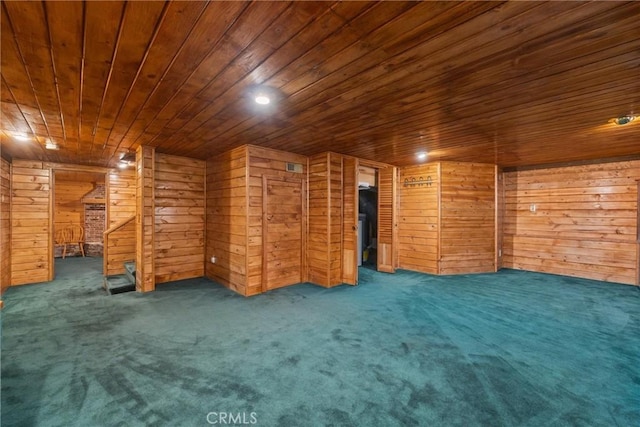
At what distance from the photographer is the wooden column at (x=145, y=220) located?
4.28 m

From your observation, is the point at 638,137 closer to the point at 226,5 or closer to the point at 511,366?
the point at 511,366

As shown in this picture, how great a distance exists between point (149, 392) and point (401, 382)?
1.84 metres

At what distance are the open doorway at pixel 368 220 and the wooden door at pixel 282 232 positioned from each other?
1.99 m

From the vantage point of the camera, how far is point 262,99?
2391mm

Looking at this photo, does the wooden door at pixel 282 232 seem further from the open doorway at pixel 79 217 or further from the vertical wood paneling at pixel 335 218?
the open doorway at pixel 79 217

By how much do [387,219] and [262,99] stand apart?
4323 mm

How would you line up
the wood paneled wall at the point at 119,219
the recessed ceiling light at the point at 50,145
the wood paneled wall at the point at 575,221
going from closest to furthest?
the recessed ceiling light at the point at 50,145 → the wood paneled wall at the point at 575,221 → the wood paneled wall at the point at 119,219

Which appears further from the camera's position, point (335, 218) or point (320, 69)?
point (335, 218)

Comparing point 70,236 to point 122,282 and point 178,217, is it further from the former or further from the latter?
point 178,217

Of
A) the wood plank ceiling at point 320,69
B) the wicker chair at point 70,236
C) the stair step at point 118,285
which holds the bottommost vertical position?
the stair step at point 118,285

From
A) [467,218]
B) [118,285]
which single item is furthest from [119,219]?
[467,218]

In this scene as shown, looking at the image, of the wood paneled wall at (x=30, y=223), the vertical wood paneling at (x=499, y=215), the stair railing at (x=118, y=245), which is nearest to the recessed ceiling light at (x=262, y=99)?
the stair railing at (x=118, y=245)

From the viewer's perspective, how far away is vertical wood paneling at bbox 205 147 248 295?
4.23 metres

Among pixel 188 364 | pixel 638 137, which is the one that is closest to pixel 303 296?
pixel 188 364
